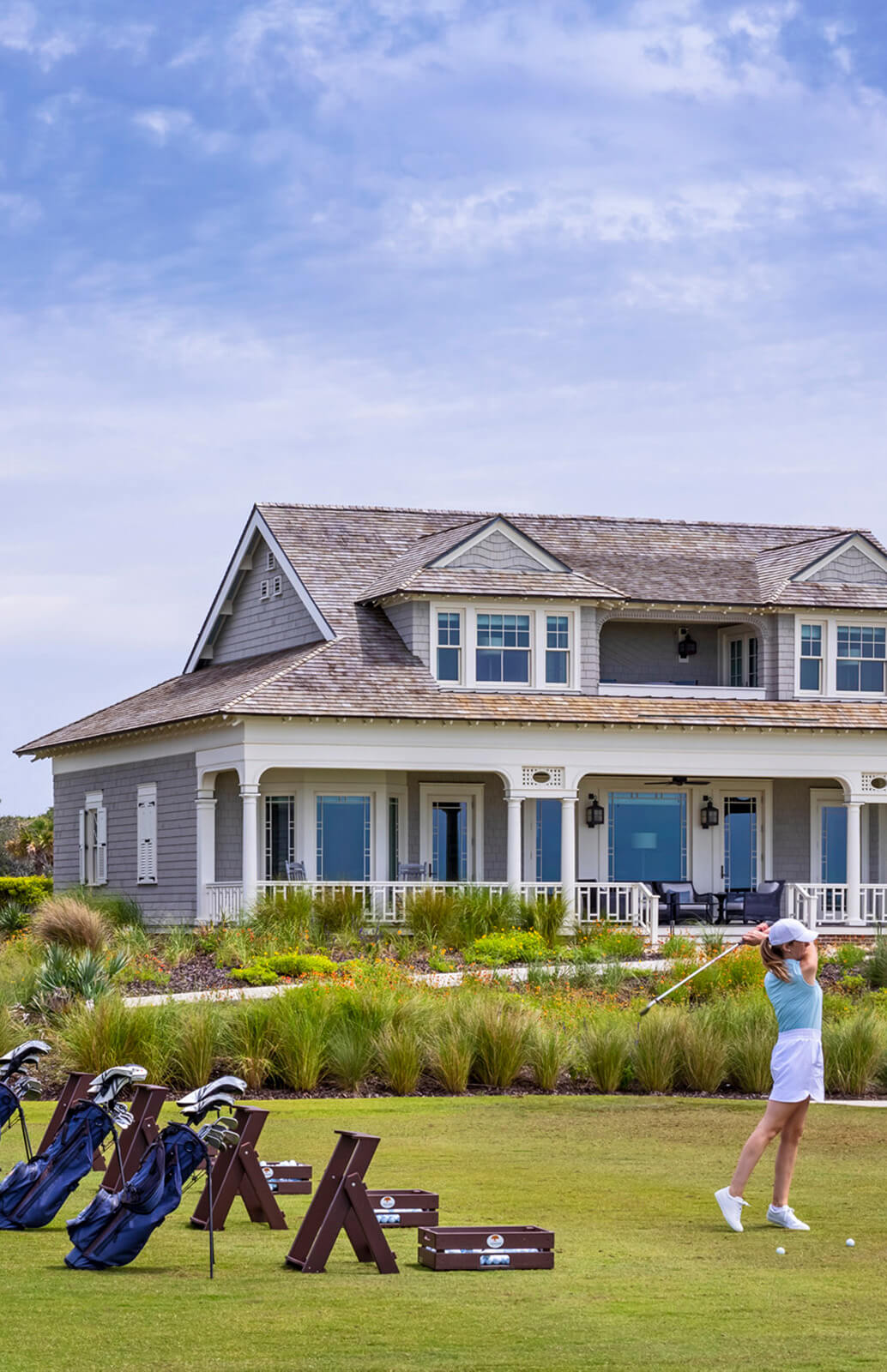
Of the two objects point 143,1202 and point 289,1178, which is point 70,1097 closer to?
point 289,1178

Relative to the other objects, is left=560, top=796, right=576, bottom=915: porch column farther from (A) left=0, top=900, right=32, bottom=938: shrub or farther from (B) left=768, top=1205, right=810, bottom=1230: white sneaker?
(B) left=768, top=1205, right=810, bottom=1230: white sneaker

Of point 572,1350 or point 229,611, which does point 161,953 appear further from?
point 572,1350

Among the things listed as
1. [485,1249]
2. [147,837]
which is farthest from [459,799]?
[485,1249]

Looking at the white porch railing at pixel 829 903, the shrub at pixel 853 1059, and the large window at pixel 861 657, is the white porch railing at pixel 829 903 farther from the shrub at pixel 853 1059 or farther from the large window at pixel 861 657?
the shrub at pixel 853 1059

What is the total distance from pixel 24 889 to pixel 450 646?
15288 millimetres

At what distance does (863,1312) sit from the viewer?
332 inches

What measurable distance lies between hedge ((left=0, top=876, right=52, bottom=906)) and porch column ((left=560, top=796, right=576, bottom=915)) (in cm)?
1451

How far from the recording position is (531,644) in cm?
3247

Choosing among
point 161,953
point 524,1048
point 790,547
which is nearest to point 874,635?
point 790,547

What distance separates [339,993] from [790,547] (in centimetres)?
1911

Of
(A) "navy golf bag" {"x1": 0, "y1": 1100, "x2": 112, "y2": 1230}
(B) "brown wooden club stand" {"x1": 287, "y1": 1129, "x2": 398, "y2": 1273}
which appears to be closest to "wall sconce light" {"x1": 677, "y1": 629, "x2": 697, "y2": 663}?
(A) "navy golf bag" {"x1": 0, "y1": 1100, "x2": 112, "y2": 1230}

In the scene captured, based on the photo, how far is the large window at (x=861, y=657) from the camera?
3447 centimetres

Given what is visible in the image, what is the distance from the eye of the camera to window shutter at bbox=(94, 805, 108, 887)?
36.5 m

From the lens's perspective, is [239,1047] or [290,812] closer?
[239,1047]
